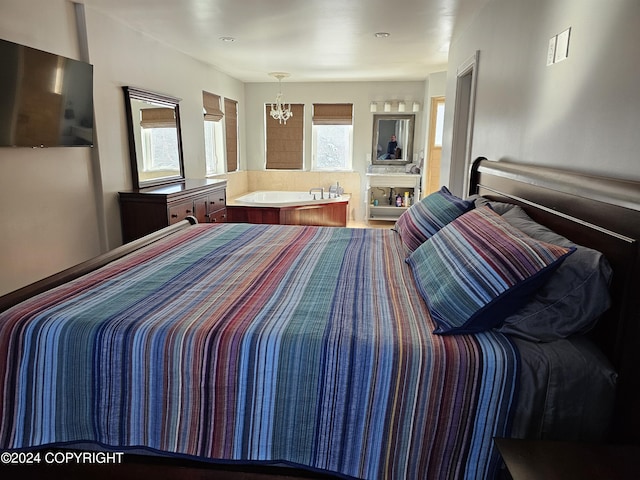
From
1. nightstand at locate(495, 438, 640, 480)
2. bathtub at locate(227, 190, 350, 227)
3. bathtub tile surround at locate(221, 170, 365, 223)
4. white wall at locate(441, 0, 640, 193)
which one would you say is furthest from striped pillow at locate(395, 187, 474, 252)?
bathtub tile surround at locate(221, 170, 365, 223)

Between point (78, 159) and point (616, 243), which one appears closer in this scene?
point (616, 243)

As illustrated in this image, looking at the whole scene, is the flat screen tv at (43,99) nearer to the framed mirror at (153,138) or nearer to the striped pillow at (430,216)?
the framed mirror at (153,138)

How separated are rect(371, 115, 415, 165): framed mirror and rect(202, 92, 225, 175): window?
98.0 inches

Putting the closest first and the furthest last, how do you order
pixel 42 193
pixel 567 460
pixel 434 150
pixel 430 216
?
pixel 567 460, pixel 430 216, pixel 42 193, pixel 434 150

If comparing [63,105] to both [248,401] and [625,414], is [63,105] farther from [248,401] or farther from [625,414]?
[625,414]

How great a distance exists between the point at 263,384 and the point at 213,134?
5.36 m

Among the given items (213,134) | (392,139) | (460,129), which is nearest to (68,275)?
(460,129)

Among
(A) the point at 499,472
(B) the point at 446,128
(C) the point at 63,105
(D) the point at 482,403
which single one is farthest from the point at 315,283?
(B) the point at 446,128

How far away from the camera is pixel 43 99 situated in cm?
265

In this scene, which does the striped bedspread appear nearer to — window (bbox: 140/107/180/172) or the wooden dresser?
the wooden dresser

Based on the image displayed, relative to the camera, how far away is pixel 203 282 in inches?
65.8

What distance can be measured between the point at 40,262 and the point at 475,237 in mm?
2767

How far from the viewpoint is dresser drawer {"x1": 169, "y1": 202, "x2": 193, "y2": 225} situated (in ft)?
11.7

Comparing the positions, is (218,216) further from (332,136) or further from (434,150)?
(434,150)
